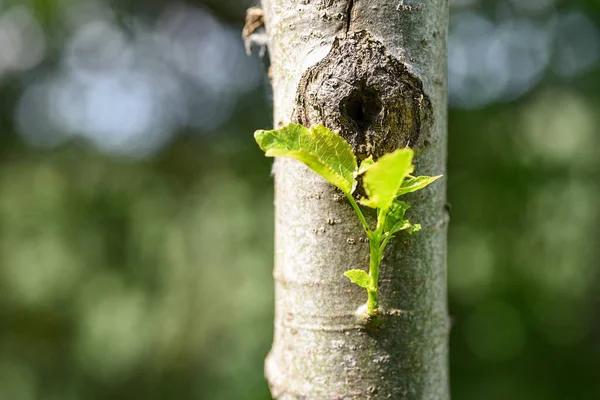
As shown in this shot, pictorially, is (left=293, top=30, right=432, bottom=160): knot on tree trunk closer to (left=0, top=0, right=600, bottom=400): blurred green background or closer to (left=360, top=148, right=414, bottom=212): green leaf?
(left=360, top=148, right=414, bottom=212): green leaf

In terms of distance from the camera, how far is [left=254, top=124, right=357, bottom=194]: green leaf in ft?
1.18

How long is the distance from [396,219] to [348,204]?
42mm

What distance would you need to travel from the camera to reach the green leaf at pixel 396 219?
389mm

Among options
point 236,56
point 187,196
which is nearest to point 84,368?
point 187,196

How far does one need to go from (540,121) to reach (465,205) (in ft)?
1.88

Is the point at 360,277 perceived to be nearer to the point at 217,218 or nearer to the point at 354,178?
the point at 354,178

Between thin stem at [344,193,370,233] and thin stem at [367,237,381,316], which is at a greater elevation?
thin stem at [344,193,370,233]

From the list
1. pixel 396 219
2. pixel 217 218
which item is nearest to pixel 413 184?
pixel 396 219

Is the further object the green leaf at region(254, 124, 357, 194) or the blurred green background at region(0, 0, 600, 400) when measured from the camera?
the blurred green background at region(0, 0, 600, 400)

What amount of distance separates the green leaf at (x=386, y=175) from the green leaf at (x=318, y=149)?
0.03 metres

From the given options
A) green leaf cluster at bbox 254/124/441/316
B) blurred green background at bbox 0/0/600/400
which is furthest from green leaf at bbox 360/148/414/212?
blurred green background at bbox 0/0/600/400

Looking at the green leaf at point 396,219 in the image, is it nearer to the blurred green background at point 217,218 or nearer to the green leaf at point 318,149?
the green leaf at point 318,149

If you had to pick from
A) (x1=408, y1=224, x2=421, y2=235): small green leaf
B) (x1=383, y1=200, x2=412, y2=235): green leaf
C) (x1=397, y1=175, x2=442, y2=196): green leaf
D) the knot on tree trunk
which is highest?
the knot on tree trunk

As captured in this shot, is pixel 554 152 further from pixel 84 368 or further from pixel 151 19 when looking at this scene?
pixel 84 368
